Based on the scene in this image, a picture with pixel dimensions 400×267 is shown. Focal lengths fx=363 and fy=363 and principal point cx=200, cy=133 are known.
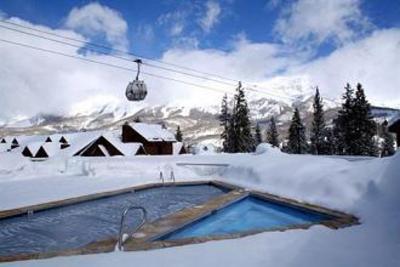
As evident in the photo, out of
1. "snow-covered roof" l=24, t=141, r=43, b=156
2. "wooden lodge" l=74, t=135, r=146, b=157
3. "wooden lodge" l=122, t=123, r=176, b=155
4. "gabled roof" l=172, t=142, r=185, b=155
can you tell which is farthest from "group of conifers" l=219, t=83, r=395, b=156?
"snow-covered roof" l=24, t=141, r=43, b=156

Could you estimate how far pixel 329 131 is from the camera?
4984cm

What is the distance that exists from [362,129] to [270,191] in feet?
106

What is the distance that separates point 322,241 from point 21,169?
52.6ft

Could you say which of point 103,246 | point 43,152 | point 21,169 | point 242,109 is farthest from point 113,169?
point 43,152

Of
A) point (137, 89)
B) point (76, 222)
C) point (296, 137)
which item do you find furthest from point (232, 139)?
point (76, 222)

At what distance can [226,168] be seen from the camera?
17.8 m

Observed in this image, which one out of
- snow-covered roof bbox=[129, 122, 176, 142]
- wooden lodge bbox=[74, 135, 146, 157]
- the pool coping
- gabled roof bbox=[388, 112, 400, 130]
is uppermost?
snow-covered roof bbox=[129, 122, 176, 142]

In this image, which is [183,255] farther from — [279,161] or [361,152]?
[361,152]

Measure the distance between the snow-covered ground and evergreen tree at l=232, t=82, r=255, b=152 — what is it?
25.4 meters

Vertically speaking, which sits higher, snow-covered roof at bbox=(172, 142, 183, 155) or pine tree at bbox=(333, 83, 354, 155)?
pine tree at bbox=(333, 83, 354, 155)

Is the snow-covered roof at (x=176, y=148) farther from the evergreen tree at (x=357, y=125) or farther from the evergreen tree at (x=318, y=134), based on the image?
the evergreen tree at (x=357, y=125)

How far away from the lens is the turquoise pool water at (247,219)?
8594 mm

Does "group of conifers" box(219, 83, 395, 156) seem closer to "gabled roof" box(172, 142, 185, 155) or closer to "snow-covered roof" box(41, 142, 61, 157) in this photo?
"gabled roof" box(172, 142, 185, 155)

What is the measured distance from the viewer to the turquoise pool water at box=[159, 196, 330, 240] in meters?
8.59
